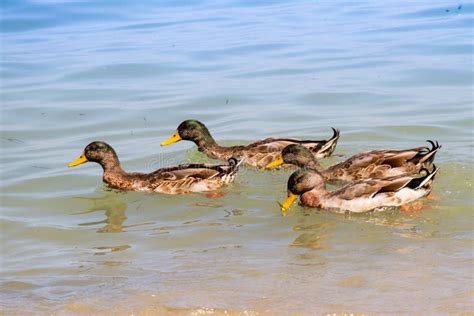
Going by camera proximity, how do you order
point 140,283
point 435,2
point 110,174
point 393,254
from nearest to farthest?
point 140,283
point 393,254
point 110,174
point 435,2

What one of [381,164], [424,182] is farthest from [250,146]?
[424,182]

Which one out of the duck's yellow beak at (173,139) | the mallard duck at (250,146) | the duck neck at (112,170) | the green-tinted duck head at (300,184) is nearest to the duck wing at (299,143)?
the mallard duck at (250,146)

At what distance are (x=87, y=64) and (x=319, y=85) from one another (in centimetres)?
518

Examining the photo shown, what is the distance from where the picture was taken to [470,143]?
12.1 metres

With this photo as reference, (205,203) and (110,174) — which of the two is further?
(110,174)

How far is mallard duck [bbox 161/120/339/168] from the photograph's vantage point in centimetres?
1183

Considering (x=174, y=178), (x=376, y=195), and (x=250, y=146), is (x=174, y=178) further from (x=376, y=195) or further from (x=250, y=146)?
(x=376, y=195)

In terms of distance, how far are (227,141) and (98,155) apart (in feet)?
7.67

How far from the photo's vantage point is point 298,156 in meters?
11.3

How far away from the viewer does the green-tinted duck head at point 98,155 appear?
1152cm

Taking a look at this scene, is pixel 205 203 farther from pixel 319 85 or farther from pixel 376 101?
pixel 319 85

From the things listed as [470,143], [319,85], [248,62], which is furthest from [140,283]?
[248,62]

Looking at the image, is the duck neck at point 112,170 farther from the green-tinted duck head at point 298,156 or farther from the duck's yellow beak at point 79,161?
the green-tinted duck head at point 298,156

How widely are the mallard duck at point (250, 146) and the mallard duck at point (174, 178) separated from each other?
0.72 metres
